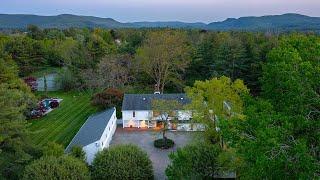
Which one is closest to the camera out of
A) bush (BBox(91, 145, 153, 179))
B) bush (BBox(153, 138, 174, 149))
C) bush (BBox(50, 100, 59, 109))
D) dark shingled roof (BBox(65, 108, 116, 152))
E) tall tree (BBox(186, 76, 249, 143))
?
bush (BBox(91, 145, 153, 179))

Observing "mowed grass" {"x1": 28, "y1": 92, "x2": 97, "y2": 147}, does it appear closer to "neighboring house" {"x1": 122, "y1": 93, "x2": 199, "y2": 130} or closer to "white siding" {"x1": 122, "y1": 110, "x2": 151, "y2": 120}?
"white siding" {"x1": 122, "y1": 110, "x2": 151, "y2": 120}

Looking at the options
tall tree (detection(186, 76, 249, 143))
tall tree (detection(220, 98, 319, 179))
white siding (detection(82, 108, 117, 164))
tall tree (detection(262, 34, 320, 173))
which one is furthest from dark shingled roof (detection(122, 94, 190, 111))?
tall tree (detection(262, 34, 320, 173))

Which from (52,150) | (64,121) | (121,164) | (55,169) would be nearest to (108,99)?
(64,121)

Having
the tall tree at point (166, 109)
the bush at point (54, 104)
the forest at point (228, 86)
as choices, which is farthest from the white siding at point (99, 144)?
the bush at point (54, 104)

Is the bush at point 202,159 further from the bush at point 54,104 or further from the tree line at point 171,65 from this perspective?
the bush at point 54,104

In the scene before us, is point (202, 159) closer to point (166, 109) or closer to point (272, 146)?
point (166, 109)

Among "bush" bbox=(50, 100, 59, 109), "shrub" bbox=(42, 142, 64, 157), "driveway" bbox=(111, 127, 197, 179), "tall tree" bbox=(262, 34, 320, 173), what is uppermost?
"tall tree" bbox=(262, 34, 320, 173)

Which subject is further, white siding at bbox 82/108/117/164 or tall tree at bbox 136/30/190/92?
tall tree at bbox 136/30/190/92
